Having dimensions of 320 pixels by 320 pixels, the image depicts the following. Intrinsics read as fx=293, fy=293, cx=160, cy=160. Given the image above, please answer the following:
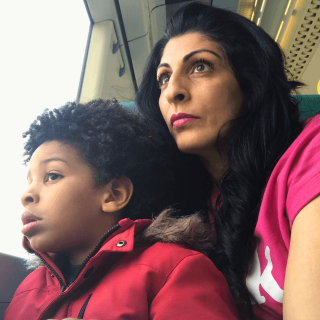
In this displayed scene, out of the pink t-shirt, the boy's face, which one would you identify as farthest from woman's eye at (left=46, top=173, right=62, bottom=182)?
the pink t-shirt

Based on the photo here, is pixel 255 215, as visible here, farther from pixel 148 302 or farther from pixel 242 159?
pixel 148 302

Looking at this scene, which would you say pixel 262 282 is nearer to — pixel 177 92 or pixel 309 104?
pixel 177 92

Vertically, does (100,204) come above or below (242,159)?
below

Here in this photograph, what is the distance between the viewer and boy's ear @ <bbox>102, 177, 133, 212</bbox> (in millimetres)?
664

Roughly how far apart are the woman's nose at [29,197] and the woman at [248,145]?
35cm

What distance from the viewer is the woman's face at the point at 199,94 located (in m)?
0.71

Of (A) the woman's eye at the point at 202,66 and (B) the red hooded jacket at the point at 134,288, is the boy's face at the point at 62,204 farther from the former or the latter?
(A) the woman's eye at the point at 202,66

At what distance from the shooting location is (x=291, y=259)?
1.43 feet

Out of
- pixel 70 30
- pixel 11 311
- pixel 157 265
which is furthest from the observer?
pixel 70 30

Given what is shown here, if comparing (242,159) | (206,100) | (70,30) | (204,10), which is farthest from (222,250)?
(70,30)

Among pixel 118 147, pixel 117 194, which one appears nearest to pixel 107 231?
pixel 117 194

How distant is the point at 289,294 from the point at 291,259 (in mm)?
49

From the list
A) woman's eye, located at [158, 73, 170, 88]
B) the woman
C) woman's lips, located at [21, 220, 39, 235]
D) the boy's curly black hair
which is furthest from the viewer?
woman's eye, located at [158, 73, 170, 88]

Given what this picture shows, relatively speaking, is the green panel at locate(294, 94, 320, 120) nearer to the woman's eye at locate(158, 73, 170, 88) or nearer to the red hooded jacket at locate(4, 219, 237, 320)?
the woman's eye at locate(158, 73, 170, 88)
